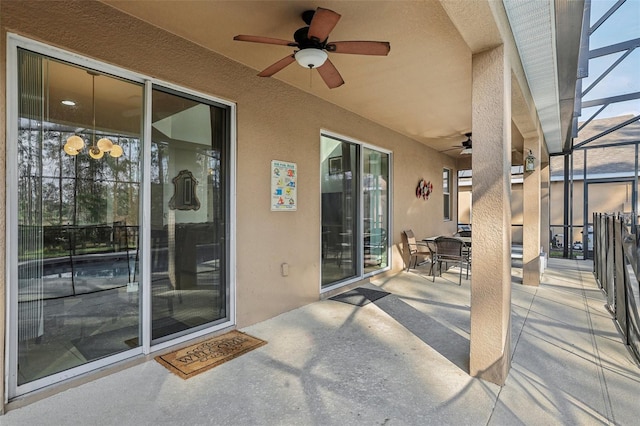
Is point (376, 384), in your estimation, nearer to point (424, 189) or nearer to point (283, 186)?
point (283, 186)

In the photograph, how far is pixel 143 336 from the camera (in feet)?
8.62

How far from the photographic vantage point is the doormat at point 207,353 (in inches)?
98.9

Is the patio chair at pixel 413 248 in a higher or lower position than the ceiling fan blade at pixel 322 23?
lower

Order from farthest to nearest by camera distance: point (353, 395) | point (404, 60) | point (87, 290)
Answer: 1. point (404, 60)
2. point (87, 290)
3. point (353, 395)

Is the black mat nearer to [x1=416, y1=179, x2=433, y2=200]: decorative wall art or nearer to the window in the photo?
[x1=416, y1=179, x2=433, y2=200]: decorative wall art

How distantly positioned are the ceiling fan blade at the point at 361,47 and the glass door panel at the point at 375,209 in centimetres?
299

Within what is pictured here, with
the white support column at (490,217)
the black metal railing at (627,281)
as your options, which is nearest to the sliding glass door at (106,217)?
the white support column at (490,217)

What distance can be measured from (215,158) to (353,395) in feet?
8.04

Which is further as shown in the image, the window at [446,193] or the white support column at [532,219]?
the window at [446,193]

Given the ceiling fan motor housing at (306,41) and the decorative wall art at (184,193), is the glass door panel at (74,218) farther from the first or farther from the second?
the ceiling fan motor housing at (306,41)

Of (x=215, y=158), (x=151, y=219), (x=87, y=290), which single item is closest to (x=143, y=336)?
(x=87, y=290)

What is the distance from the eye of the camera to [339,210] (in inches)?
192

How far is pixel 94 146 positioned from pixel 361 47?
2.19 metres

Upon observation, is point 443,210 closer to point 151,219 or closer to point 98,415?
point 151,219
